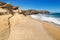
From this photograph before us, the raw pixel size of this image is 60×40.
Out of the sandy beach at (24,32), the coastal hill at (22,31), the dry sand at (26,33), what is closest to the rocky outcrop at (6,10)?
the coastal hill at (22,31)

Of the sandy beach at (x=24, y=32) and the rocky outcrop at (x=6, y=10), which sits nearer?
the sandy beach at (x=24, y=32)

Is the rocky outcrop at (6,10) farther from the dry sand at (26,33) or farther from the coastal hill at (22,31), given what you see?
the dry sand at (26,33)

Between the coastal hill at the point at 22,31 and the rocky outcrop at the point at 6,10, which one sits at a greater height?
the rocky outcrop at the point at 6,10

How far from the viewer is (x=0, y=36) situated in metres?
3.66

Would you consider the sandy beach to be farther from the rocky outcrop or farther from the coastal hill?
the rocky outcrop

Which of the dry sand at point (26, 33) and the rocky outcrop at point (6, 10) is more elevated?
the rocky outcrop at point (6, 10)

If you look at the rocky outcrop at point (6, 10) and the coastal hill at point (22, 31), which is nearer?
the coastal hill at point (22, 31)

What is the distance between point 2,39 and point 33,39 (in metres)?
1.06

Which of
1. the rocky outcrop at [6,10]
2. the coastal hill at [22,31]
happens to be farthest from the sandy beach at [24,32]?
the rocky outcrop at [6,10]

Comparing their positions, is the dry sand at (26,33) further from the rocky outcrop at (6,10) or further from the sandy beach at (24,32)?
the rocky outcrop at (6,10)

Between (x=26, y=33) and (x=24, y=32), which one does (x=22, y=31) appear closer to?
(x=24, y=32)

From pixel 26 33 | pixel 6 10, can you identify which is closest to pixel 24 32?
pixel 26 33

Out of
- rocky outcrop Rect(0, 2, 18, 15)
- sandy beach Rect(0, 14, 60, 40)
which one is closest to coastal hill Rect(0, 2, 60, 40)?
sandy beach Rect(0, 14, 60, 40)

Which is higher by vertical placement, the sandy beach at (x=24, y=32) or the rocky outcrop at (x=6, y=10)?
the rocky outcrop at (x=6, y=10)
